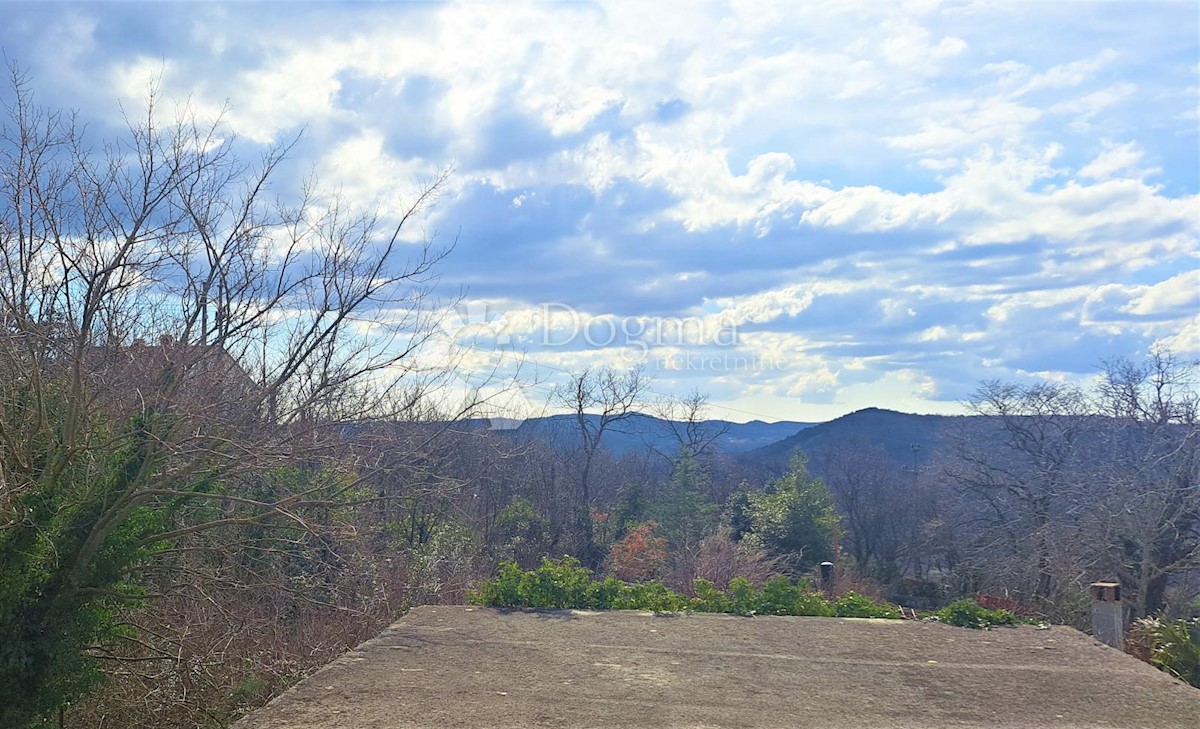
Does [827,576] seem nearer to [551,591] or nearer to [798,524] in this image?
[551,591]

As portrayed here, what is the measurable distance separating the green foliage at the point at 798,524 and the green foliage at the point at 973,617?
1944 centimetres

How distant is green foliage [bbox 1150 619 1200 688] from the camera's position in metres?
7.69

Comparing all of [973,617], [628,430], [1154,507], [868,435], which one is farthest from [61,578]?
[868,435]

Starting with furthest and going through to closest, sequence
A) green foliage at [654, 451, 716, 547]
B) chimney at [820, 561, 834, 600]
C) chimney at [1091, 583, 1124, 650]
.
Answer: green foliage at [654, 451, 716, 547]
chimney at [820, 561, 834, 600]
chimney at [1091, 583, 1124, 650]

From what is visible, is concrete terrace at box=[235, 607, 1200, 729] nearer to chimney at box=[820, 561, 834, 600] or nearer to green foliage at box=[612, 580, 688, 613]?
green foliage at box=[612, 580, 688, 613]

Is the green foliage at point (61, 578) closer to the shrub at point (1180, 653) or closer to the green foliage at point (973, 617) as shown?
the green foliage at point (973, 617)

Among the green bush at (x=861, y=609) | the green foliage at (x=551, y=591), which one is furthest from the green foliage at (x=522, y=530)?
the green bush at (x=861, y=609)

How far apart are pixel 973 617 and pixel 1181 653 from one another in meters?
1.82

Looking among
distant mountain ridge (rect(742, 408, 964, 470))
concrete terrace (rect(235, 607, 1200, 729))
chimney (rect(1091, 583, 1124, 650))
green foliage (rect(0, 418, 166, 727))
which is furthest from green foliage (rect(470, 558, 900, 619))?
distant mountain ridge (rect(742, 408, 964, 470))

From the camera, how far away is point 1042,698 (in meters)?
5.63

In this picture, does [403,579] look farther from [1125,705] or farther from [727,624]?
[1125,705]

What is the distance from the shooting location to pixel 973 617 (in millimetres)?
7836

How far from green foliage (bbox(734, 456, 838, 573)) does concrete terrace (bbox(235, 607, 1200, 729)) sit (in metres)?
20.3

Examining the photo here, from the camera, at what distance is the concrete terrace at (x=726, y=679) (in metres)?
5.18
